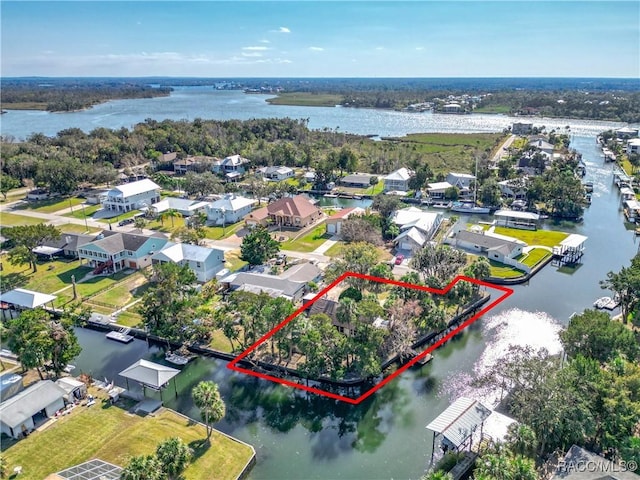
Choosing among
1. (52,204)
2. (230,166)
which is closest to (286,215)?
(230,166)

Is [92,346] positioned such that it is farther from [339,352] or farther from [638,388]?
[638,388]

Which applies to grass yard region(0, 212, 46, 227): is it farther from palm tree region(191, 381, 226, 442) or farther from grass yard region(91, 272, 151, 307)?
palm tree region(191, 381, 226, 442)

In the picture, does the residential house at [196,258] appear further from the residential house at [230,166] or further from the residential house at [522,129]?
the residential house at [522,129]

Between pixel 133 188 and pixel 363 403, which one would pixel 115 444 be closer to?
pixel 363 403

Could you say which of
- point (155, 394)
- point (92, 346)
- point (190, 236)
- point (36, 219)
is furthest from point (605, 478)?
point (36, 219)

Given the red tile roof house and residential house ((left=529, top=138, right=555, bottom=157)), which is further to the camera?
residential house ((left=529, top=138, right=555, bottom=157))

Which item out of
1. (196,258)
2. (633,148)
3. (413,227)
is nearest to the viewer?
(196,258)

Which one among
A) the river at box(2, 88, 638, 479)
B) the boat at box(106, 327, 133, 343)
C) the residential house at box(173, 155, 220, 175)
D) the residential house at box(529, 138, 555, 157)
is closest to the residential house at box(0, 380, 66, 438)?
the river at box(2, 88, 638, 479)
